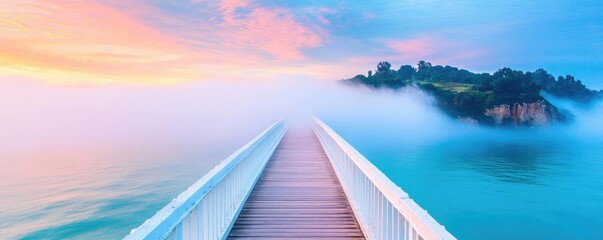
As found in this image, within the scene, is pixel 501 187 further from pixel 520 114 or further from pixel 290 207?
pixel 520 114

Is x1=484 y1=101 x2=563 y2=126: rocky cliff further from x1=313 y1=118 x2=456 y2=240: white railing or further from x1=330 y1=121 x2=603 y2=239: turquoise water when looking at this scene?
x1=313 y1=118 x2=456 y2=240: white railing

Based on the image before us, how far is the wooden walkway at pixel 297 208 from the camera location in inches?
197

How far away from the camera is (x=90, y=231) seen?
1510cm

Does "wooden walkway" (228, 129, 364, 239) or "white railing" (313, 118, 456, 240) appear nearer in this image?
"white railing" (313, 118, 456, 240)

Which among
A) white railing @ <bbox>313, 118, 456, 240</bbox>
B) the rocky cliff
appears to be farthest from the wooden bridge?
the rocky cliff

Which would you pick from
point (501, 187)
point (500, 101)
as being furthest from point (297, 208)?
point (500, 101)

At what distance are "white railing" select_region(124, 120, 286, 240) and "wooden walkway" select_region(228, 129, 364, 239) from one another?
24 cm

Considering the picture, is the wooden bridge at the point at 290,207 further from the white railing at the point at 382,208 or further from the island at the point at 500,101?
the island at the point at 500,101

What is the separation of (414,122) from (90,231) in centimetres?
10505

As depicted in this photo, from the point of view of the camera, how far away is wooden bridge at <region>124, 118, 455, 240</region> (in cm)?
284

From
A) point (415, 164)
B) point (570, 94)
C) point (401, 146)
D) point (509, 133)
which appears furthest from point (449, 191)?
point (570, 94)

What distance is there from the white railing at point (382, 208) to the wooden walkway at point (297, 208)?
0.71 feet

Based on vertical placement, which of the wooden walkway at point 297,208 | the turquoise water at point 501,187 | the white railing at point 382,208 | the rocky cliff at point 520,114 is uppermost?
the white railing at point 382,208

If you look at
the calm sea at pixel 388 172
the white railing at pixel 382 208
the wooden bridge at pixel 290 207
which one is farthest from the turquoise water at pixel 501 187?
the white railing at pixel 382 208
